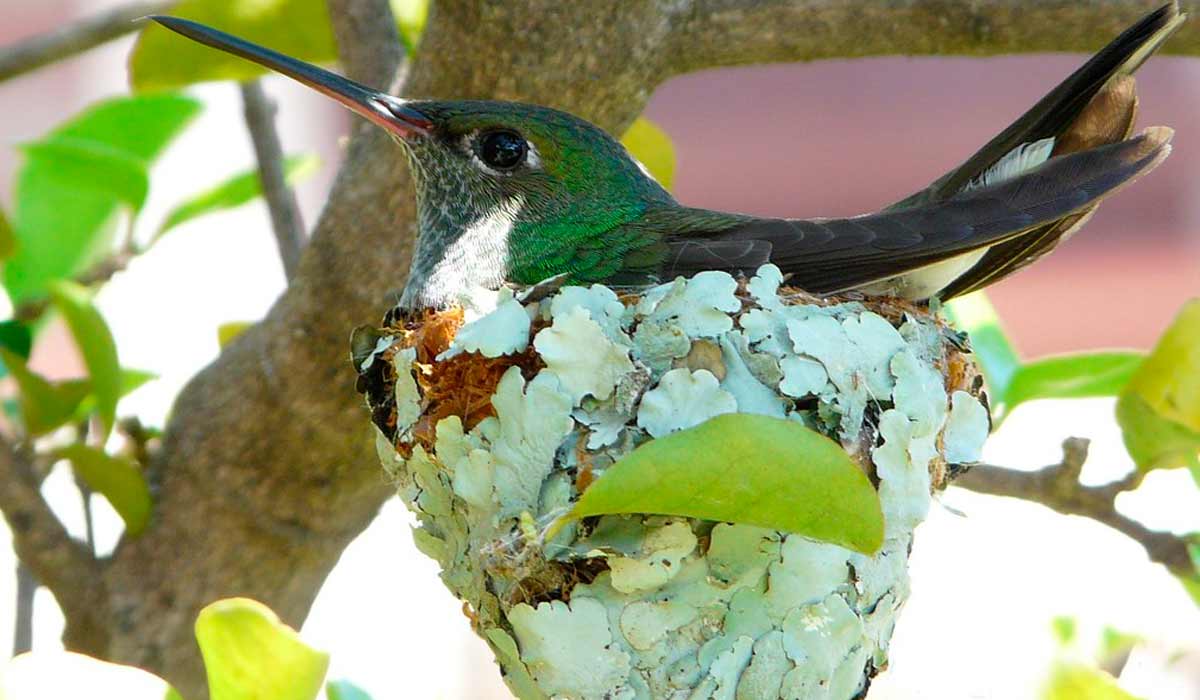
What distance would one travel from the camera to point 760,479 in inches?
56.1

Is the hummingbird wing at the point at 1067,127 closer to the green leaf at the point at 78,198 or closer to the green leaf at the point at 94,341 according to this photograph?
the green leaf at the point at 94,341

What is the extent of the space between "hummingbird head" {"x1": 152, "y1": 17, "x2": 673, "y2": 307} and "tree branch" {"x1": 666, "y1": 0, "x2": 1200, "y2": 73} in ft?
0.70

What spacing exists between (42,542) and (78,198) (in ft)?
2.19

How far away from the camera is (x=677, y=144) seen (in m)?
7.13

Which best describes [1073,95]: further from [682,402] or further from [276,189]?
[276,189]

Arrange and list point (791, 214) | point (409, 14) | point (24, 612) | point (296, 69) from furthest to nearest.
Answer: point (791, 214), point (409, 14), point (24, 612), point (296, 69)

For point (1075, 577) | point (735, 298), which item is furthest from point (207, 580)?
point (1075, 577)

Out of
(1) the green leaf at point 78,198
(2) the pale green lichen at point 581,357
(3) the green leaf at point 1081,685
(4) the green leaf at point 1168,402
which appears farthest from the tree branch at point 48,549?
(4) the green leaf at point 1168,402

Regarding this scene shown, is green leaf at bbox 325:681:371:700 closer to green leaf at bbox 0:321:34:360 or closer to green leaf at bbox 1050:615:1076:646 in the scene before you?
green leaf at bbox 0:321:34:360

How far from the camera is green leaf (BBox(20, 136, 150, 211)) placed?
2451 mm

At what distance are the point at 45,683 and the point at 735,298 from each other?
0.91m

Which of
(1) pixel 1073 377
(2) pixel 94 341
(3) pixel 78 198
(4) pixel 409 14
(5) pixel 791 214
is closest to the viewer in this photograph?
(2) pixel 94 341

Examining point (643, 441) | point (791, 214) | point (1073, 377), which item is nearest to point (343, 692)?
point (643, 441)

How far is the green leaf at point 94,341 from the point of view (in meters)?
2.29
